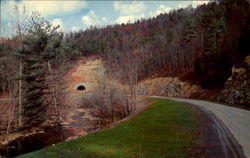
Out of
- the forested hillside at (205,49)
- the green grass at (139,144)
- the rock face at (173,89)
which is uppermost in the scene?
the forested hillside at (205,49)

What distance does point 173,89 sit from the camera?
41.8m

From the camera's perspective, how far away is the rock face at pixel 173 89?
3395 centimetres

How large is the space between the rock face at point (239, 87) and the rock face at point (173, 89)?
4978 mm

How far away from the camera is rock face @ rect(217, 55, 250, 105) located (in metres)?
20.8

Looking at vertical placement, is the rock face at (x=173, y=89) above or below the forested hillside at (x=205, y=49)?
below

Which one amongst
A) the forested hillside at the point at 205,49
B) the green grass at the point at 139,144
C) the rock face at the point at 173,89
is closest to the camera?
the green grass at the point at 139,144

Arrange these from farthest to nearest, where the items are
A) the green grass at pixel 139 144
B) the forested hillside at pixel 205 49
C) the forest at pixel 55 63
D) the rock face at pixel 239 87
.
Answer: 1. the forested hillside at pixel 205 49
2. the rock face at pixel 239 87
3. the forest at pixel 55 63
4. the green grass at pixel 139 144

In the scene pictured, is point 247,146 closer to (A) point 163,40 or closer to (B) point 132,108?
(B) point 132,108

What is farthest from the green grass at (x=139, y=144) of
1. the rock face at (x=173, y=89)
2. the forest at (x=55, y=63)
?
the rock face at (x=173, y=89)

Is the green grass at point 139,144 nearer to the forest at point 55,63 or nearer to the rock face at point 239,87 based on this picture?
the forest at point 55,63

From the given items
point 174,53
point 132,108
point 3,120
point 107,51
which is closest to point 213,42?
point 132,108

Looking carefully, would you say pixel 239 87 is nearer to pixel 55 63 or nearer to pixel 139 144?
pixel 139 144

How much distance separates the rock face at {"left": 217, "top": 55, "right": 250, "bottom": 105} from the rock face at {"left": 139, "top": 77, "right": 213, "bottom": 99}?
4978 mm

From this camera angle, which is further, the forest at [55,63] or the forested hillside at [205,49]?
the forested hillside at [205,49]
